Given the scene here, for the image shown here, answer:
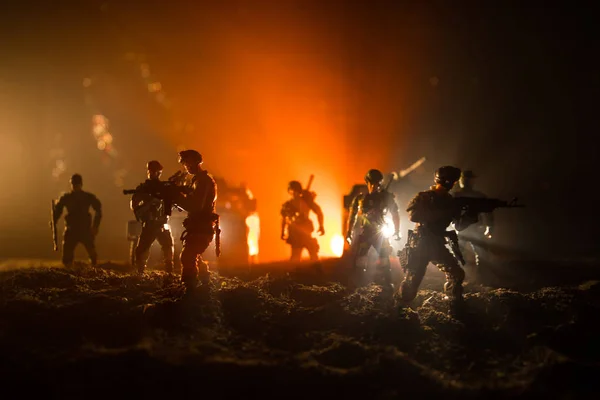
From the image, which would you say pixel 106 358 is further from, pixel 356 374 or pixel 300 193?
pixel 300 193

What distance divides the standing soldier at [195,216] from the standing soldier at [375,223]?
3.39 m

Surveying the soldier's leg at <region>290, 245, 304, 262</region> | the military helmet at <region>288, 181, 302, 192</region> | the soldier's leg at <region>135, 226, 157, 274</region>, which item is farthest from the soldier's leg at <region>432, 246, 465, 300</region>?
the soldier's leg at <region>135, 226, 157, 274</region>

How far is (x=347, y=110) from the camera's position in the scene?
22859 mm

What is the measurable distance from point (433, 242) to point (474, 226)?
4.24 meters

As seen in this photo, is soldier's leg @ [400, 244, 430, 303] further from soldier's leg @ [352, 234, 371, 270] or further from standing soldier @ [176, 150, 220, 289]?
standing soldier @ [176, 150, 220, 289]

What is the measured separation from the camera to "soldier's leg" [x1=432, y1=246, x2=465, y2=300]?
5801 millimetres

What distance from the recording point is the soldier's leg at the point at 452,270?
19.0ft

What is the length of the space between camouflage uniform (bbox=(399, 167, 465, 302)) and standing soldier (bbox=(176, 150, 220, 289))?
3404mm

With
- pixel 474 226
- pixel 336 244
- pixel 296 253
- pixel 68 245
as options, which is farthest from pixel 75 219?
pixel 336 244

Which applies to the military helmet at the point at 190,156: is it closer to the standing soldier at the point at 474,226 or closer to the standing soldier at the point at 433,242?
the standing soldier at the point at 433,242

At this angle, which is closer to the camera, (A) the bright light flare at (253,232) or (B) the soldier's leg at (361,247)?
(B) the soldier's leg at (361,247)

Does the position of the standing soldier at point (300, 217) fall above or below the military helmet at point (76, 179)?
below

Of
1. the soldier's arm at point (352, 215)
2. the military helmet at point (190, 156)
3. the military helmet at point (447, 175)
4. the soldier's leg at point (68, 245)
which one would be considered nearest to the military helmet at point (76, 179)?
the soldier's leg at point (68, 245)

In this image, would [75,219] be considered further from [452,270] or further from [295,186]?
[452,270]
